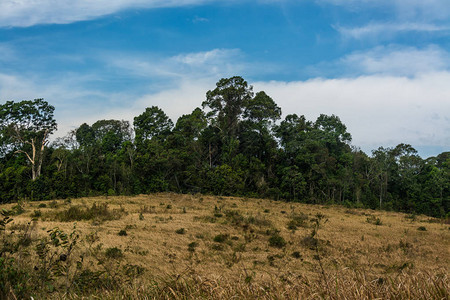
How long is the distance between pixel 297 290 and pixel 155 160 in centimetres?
2878

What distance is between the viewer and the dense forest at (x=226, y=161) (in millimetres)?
30844

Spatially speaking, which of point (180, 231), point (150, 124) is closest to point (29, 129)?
point (150, 124)

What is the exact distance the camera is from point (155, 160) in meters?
30.9

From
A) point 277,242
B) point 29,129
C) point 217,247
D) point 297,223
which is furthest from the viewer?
point 29,129

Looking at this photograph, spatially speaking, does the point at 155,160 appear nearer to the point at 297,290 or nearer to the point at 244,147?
the point at 244,147

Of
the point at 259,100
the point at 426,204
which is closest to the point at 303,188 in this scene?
the point at 259,100

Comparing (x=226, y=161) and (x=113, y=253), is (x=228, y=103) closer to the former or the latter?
(x=226, y=161)

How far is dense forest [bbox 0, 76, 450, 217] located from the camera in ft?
101

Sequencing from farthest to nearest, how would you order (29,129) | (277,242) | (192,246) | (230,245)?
1. (29,129)
2. (277,242)
3. (230,245)
4. (192,246)

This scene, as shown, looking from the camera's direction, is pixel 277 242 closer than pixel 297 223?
Yes

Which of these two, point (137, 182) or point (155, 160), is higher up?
point (155, 160)

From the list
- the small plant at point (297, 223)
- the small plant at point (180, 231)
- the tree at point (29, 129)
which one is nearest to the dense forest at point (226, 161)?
the tree at point (29, 129)

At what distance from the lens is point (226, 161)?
3319 cm

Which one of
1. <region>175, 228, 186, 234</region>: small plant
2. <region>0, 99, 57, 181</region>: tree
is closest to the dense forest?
<region>0, 99, 57, 181</region>: tree
